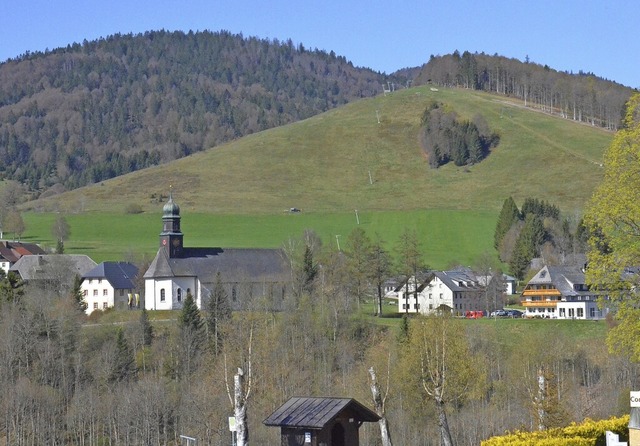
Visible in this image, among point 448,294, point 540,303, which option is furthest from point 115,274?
point 540,303

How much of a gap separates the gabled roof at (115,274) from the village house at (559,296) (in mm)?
39954

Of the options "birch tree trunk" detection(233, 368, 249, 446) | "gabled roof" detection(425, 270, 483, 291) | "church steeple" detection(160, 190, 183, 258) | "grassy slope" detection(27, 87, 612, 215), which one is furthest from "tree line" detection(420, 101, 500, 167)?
"birch tree trunk" detection(233, 368, 249, 446)

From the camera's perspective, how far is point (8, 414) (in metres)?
62.9

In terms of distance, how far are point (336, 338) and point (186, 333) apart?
1101 centimetres

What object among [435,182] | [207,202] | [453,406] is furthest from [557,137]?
[453,406]

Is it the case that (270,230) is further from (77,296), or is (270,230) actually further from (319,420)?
(319,420)

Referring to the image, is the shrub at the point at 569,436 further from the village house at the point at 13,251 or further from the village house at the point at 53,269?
the village house at the point at 13,251

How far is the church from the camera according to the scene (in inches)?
4043

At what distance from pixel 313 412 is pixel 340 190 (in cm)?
13620

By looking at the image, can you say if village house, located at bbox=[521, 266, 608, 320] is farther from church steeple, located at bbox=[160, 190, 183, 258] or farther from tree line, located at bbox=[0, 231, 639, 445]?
church steeple, located at bbox=[160, 190, 183, 258]

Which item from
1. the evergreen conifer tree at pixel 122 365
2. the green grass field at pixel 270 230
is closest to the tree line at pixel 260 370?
the evergreen conifer tree at pixel 122 365

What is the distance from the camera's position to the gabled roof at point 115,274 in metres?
108

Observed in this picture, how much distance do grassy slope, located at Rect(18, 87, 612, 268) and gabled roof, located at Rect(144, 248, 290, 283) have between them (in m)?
21.4

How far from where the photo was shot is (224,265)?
107125mm
